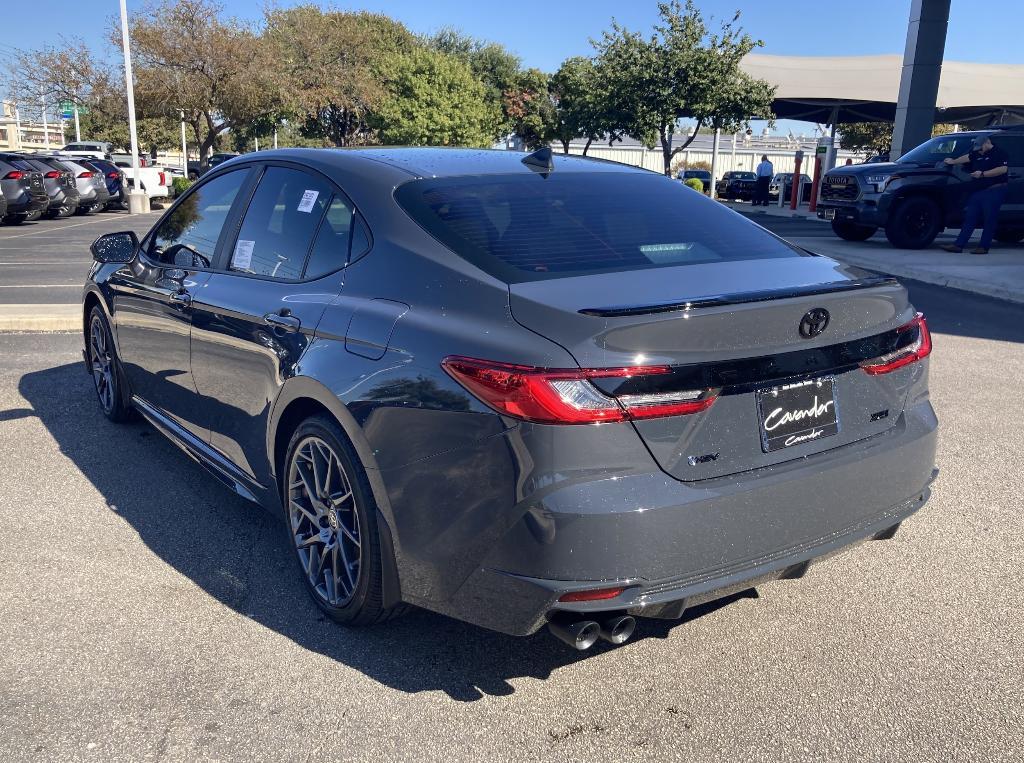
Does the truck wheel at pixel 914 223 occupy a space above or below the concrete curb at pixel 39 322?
above

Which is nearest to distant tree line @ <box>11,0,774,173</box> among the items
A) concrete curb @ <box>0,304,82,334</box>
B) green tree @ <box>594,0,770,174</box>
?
green tree @ <box>594,0,770,174</box>

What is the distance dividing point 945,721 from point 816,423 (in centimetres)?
95

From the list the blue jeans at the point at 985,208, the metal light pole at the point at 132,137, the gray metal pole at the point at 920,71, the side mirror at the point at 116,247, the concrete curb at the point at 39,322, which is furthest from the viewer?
the metal light pole at the point at 132,137

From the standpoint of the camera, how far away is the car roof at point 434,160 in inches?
137

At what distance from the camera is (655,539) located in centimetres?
246

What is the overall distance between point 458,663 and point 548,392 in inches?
45.1

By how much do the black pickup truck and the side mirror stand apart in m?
13.5

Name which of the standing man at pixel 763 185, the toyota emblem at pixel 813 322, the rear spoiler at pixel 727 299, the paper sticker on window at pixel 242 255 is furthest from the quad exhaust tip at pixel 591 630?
the standing man at pixel 763 185

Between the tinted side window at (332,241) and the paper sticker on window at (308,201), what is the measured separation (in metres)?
0.14

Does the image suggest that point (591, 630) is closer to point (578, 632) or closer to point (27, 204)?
point (578, 632)

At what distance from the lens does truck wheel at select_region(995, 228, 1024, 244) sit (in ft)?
54.3

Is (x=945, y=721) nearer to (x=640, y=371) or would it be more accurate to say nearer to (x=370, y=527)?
(x=640, y=371)

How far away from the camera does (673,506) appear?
2459 millimetres

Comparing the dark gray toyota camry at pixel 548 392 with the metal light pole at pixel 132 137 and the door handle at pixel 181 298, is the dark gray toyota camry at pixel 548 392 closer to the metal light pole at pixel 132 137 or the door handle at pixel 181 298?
the door handle at pixel 181 298
